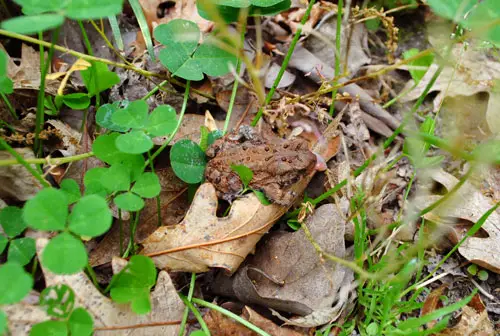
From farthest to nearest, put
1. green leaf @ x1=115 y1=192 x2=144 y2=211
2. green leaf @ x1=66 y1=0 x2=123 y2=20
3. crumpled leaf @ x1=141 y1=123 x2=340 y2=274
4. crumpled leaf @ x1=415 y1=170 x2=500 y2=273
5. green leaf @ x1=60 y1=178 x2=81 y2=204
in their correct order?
1. crumpled leaf @ x1=415 y1=170 x2=500 y2=273
2. crumpled leaf @ x1=141 y1=123 x2=340 y2=274
3. green leaf @ x1=60 y1=178 x2=81 y2=204
4. green leaf @ x1=115 y1=192 x2=144 y2=211
5. green leaf @ x1=66 y1=0 x2=123 y2=20

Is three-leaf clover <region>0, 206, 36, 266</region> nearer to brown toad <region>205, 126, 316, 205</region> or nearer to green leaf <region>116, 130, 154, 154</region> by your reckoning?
green leaf <region>116, 130, 154, 154</region>

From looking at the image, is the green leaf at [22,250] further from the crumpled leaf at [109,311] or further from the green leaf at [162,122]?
the green leaf at [162,122]

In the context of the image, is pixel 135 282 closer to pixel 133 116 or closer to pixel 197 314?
pixel 197 314

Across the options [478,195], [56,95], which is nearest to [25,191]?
[56,95]

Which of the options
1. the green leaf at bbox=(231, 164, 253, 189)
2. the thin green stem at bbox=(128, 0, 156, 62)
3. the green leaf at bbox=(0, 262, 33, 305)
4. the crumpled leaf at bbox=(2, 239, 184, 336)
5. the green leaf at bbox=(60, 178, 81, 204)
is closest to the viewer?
the green leaf at bbox=(0, 262, 33, 305)

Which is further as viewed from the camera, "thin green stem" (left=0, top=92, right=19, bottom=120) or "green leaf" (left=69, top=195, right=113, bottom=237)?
"thin green stem" (left=0, top=92, right=19, bottom=120)

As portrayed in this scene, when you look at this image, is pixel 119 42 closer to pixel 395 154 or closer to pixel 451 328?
pixel 395 154

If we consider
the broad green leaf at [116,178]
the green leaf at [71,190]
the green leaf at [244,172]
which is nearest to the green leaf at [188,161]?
the green leaf at [244,172]

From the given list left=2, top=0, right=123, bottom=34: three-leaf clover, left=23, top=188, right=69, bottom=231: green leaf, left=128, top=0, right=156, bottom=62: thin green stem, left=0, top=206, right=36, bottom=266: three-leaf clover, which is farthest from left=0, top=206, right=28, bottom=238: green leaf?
left=128, top=0, right=156, bottom=62: thin green stem
